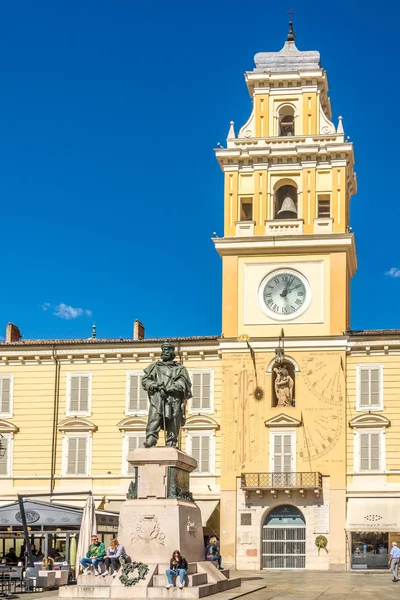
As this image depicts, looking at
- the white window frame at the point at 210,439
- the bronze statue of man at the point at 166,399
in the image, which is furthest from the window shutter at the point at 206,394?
the bronze statue of man at the point at 166,399

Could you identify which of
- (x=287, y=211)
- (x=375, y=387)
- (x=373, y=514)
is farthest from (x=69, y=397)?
(x=373, y=514)

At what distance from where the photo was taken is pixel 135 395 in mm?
53031

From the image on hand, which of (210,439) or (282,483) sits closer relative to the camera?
(282,483)

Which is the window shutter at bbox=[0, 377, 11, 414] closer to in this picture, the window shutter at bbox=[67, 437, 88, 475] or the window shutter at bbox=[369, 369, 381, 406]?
the window shutter at bbox=[67, 437, 88, 475]

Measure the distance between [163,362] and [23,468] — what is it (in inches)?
958

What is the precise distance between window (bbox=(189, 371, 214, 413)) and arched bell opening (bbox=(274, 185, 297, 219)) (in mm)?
8567

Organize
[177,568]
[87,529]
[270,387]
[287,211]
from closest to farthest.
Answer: [177,568]
[87,529]
[270,387]
[287,211]

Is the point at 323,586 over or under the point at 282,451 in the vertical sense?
under

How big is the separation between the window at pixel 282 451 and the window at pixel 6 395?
13028 mm

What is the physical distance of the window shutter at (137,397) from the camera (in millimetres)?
52875

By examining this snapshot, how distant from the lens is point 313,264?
52625mm

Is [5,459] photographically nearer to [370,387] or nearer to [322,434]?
[322,434]

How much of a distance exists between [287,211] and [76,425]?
14.5m

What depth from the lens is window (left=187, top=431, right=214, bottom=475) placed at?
5159cm
